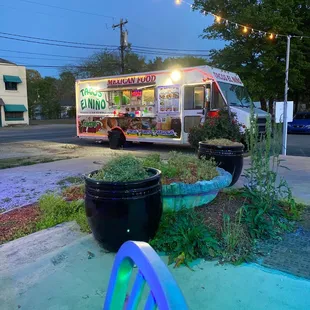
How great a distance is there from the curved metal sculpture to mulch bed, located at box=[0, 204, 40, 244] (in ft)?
8.67

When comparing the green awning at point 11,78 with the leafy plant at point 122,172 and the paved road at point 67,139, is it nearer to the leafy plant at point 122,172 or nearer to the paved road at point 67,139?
the paved road at point 67,139

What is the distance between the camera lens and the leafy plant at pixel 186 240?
3008 millimetres

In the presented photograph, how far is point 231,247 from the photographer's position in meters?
3.04

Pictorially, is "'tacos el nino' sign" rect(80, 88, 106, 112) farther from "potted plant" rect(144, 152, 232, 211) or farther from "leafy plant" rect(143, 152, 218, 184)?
"potted plant" rect(144, 152, 232, 211)

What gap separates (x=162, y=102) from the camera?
11742 mm

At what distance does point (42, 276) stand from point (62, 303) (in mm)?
496

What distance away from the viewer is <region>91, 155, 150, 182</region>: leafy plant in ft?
9.95

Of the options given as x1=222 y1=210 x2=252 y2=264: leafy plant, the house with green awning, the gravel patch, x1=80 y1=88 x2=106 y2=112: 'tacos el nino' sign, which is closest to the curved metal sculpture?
x1=222 y1=210 x2=252 y2=264: leafy plant

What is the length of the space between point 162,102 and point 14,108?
29702mm

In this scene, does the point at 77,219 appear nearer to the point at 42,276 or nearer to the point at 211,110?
the point at 42,276

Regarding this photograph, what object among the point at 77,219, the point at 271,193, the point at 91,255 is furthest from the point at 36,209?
the point at 271,193

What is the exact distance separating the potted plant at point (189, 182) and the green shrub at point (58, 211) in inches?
47.1

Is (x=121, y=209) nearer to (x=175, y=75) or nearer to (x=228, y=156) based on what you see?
(x=228, y=156)

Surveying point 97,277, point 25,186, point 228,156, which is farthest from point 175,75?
point 97,277
